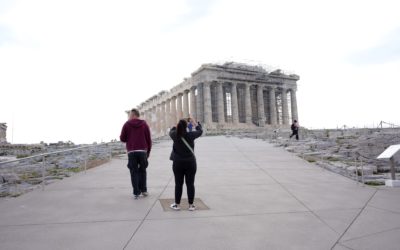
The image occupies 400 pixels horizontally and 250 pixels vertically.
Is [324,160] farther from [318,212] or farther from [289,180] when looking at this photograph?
[318,212]

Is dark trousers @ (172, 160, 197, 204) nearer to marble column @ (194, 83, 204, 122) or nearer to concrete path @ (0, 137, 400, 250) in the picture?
concrete path @ (0, 137, 400, 250)

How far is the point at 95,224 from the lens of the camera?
6.15 metres

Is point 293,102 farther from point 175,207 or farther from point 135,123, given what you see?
point 175,207

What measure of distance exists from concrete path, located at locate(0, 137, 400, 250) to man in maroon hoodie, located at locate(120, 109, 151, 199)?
45 cm

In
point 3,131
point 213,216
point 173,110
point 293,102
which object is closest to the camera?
point 213,216

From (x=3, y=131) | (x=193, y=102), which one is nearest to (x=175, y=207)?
(x=193, y=102)

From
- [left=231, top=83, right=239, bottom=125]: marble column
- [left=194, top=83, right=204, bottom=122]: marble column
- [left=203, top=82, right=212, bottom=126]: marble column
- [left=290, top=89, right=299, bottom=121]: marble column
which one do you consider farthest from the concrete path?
[left=290, top=89, right=299, bottom=121]: marble column

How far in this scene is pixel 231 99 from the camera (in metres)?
56.9

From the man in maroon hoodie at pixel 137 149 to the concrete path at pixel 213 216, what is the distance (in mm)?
452

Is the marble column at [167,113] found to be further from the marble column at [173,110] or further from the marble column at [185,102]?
the marble column at [185,102]

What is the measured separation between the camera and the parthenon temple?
53.7 m

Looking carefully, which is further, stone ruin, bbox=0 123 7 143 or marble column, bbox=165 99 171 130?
marble column, bbox=165 99 171 130

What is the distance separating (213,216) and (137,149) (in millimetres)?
2893

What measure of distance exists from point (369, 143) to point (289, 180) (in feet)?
41.3
